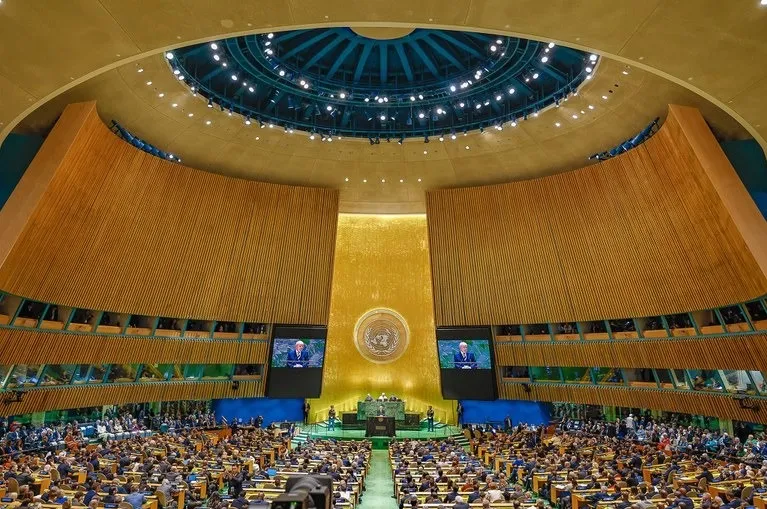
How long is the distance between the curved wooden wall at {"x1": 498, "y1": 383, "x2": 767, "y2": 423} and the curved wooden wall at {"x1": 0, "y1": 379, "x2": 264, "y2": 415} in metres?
11.6

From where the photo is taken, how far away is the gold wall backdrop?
2662cm

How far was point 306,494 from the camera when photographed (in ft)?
20.3

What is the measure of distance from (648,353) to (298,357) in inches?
543

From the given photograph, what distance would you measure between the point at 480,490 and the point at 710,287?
9.81 metres

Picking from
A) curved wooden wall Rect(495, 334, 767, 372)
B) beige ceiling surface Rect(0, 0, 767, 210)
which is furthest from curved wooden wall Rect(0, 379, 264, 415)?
curved wooden wall Rect(495, 334, 767, 372)

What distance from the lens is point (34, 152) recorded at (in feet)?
55.1

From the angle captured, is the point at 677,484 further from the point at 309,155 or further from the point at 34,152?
the point at 34,152

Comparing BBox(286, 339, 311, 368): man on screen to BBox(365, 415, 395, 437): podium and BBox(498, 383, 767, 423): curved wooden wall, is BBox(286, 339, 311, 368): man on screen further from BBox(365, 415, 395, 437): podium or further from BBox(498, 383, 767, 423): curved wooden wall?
BBox(498, 383, 767, 423): curved wooden wall

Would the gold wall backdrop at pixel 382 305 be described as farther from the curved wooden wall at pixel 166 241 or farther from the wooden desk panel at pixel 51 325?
the wooden desk panel at pixel 51 325

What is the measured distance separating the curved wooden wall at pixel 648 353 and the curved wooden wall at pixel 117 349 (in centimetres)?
1139

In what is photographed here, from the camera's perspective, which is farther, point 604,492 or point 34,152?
Result: point 34,152

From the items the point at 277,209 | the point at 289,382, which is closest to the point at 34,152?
the point at 277,209

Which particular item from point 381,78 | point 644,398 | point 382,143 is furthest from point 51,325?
point 644,398

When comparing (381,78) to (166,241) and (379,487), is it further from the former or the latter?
(379,487)
